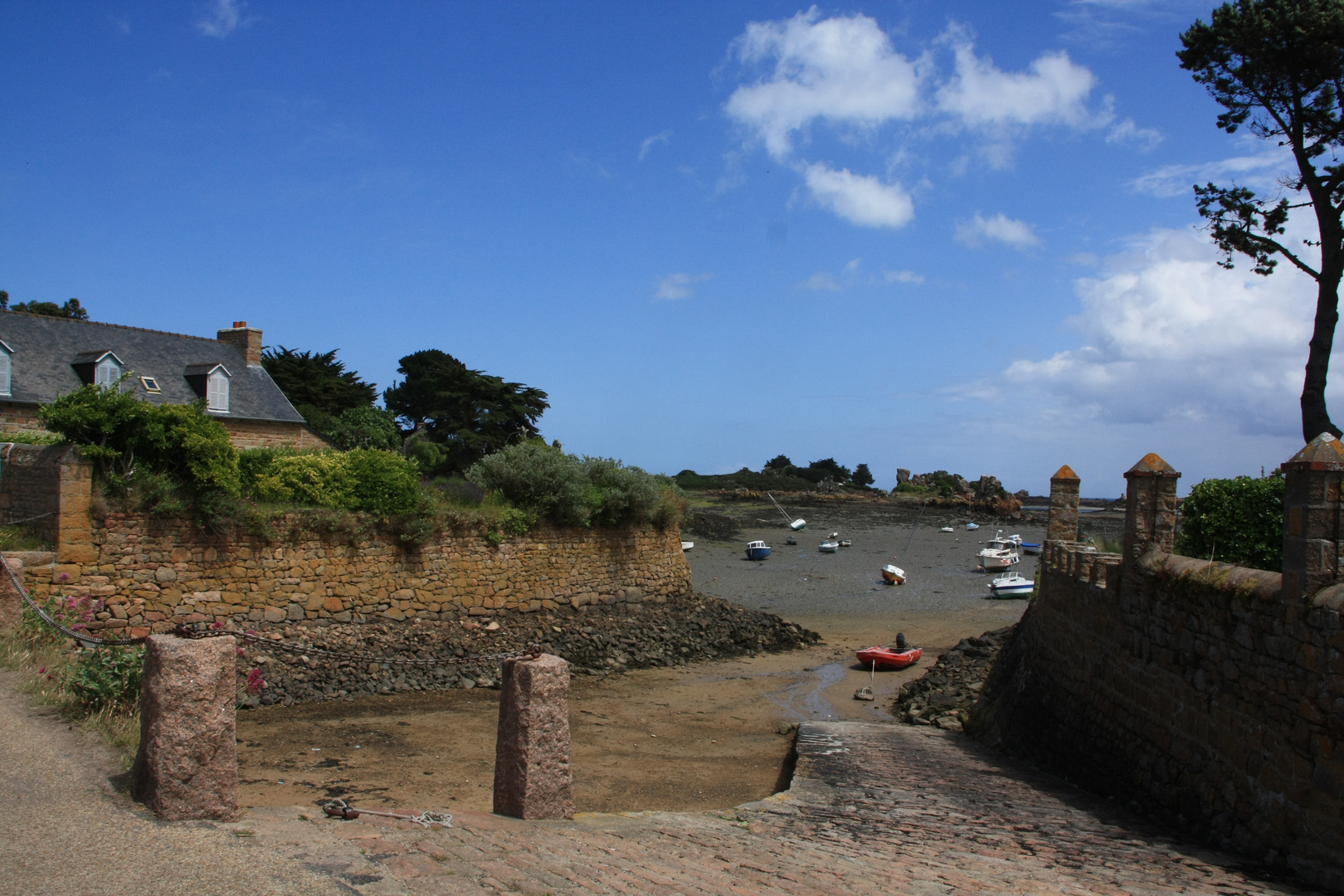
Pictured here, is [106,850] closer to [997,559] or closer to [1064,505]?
[1064,505]

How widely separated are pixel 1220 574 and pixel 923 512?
77000 mm

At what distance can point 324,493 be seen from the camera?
17656mm

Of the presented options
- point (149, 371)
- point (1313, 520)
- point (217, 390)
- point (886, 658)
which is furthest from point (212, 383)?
point (1313, 520)

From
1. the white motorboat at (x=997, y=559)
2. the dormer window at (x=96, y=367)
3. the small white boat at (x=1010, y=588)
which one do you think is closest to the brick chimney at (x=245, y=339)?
the dormer window at (x=96, y=367)

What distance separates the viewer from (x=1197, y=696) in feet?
26.3

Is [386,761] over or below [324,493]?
below

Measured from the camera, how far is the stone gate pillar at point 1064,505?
15.7 metres

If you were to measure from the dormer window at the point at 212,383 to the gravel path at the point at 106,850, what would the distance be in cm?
2363

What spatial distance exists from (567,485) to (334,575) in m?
6.72

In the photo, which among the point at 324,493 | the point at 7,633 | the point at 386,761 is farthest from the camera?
the point at 324,493

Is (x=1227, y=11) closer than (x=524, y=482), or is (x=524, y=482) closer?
(x=1227, y=11)

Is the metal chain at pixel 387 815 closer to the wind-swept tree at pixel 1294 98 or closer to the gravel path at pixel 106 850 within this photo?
the gravel path at pixel 106 850

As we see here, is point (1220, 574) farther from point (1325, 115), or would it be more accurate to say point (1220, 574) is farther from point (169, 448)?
point (169, 448)

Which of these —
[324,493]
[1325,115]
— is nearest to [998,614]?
[1325,115]
